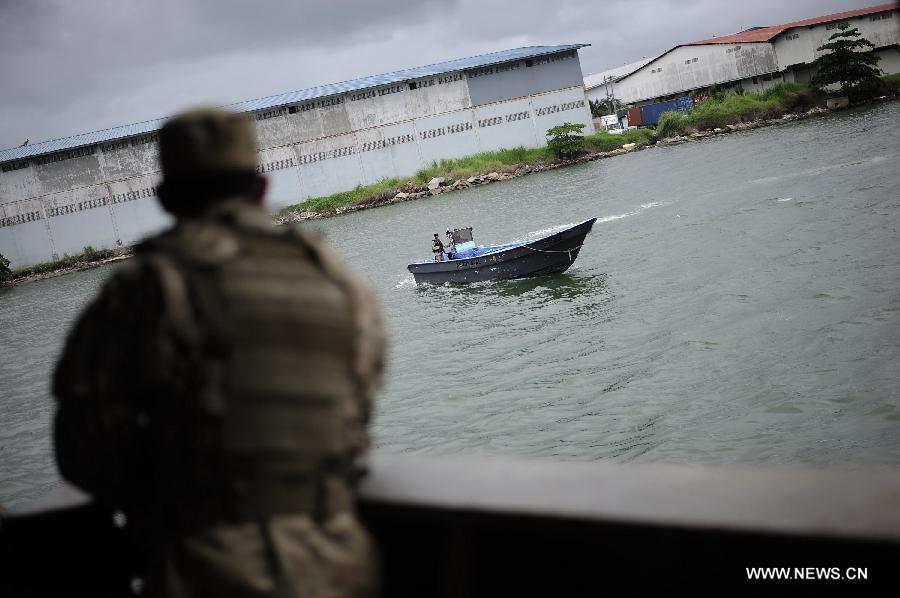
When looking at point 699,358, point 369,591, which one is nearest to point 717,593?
point 369,591

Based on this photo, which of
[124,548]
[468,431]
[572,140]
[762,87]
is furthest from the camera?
[762,87]

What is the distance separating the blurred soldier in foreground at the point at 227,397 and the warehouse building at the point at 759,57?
55.3 metres

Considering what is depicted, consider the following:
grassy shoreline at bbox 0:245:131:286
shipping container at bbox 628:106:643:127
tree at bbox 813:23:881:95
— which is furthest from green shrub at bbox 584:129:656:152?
grassy shoreline at bbox 0:245:131:286

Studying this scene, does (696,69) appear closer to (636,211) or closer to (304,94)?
(304,94)

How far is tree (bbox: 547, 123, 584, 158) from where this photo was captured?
4881 cm

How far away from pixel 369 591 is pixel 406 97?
4787 cm

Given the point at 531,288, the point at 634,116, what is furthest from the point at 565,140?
the point at 531,288

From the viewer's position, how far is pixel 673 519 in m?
1.36

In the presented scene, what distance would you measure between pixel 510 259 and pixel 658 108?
1769 inches

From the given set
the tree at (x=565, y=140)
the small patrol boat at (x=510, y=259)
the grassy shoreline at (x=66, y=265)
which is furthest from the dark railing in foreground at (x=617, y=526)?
the tree at (x=565, y=140)

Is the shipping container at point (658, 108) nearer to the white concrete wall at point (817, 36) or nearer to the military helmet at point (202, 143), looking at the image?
the white concrete wall at point (817, 36)

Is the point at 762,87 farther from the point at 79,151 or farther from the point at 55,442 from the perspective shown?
the point at 55,442

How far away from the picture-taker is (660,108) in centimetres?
5909

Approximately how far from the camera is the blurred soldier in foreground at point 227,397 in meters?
1.52
